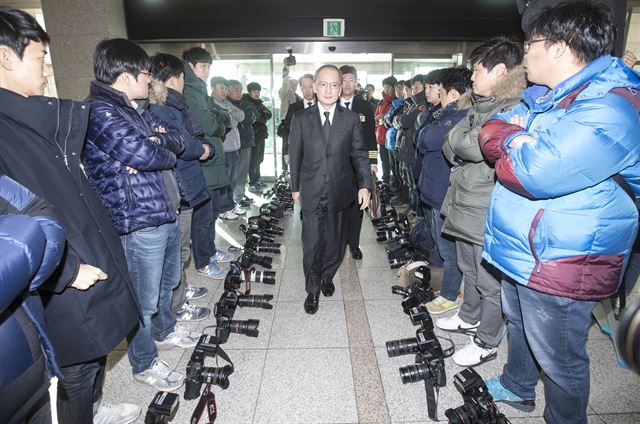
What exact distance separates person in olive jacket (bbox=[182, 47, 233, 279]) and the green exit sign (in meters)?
3.03

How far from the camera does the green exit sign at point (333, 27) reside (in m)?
5.84

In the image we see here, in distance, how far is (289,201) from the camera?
5.69 metres

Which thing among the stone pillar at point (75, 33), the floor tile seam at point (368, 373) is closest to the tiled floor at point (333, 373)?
the floor tile seam at point (368, 373)

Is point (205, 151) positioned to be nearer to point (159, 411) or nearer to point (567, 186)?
point (159, 411)

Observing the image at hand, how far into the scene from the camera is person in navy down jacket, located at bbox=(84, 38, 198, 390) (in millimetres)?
1698

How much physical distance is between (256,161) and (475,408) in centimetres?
630

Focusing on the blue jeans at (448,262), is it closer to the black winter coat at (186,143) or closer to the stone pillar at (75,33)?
the black winter coat at (186,143)

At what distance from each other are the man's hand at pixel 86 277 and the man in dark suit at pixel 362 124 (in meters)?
2.46

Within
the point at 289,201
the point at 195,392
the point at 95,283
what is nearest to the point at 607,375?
the point at 195,392

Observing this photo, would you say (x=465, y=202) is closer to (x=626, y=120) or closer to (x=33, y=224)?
(x=626, y=120)

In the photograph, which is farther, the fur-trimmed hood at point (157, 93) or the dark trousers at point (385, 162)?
the dark trousers at point (385, 162)

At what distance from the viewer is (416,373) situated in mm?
1885

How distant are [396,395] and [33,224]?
Result: 183 cm

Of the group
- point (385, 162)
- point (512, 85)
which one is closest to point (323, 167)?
point (512, 85)
